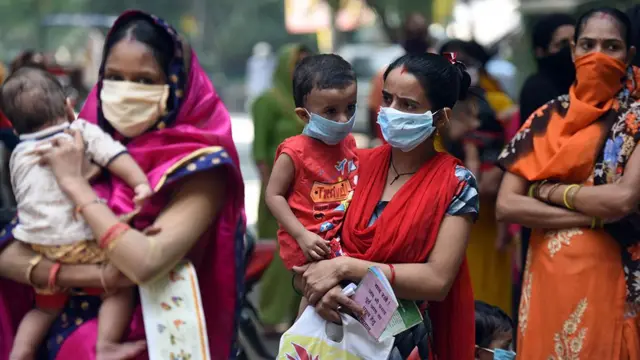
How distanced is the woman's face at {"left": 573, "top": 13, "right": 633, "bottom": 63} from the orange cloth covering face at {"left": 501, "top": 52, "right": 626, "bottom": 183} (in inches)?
1.8

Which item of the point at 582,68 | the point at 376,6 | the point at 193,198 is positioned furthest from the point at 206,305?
the point at 376,6

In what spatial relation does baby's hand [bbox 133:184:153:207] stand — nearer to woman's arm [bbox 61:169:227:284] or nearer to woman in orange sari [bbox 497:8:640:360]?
woman's arm [bbox 61:169:227:284]

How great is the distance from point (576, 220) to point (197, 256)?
51.1 inches

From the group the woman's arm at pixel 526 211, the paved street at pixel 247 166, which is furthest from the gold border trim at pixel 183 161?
the paved street at pixel 247 166

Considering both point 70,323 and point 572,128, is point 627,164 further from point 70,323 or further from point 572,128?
point 70,323

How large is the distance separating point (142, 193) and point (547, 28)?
2734 mm

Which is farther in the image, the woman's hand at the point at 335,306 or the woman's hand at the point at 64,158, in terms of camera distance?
the woman's hand at the point at 64,158

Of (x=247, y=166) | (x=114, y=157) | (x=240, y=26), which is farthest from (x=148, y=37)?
(x=240, y=26)

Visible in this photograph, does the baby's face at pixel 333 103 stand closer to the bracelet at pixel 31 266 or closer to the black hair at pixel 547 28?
the bracelet at pixel 31 266

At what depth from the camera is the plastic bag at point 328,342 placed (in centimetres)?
300

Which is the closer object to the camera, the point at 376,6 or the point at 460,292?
the point at 460,292

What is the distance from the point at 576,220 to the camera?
3715mm

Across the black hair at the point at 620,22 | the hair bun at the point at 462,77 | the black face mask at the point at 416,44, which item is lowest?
the black face mask at the point at 416,44

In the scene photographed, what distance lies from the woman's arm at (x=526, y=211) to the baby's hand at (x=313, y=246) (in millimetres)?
958
